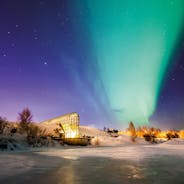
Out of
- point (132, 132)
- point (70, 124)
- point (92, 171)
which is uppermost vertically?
point (132, 132)

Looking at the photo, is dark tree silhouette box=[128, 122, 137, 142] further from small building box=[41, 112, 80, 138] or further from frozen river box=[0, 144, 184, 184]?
frozen river box=[0, 144, 184, 184]

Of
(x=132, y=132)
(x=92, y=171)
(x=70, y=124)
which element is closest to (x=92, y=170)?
(x=92, y=171)

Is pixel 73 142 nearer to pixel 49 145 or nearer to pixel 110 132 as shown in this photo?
pixel 49 145

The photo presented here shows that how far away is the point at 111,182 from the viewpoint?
6.01 m

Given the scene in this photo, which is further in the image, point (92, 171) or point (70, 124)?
point (70, 124)

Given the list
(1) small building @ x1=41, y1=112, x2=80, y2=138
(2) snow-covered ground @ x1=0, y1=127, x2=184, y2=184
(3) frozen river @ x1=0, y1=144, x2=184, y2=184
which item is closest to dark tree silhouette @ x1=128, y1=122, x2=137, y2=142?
(1) small building @ x1=41, y1=112, x2=80, y2=138

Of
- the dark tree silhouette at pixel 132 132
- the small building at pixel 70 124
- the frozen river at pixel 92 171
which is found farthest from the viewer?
the dark tree silhouette at pixel 132 132

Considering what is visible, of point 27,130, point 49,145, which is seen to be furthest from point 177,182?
point 27,130

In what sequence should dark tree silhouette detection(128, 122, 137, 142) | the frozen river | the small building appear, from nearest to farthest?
the frozen river
the small building
dark tree silhouette detection(128, 122, 137, 142)

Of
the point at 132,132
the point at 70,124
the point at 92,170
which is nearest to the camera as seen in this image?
the point at 92,170

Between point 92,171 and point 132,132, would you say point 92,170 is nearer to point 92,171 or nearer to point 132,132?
point 92,171

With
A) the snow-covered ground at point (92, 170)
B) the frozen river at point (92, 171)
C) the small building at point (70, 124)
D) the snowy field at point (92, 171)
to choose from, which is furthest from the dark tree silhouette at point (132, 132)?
the frozen river at point (92, 171)

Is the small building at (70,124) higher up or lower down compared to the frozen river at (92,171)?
higher up

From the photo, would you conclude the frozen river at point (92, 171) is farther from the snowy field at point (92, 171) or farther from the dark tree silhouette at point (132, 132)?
the dark tree silhouette at point (132, 132)
